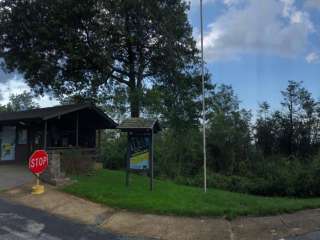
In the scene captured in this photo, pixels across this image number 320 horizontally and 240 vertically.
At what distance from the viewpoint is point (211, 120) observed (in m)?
34.7

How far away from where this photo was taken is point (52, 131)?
870 inches

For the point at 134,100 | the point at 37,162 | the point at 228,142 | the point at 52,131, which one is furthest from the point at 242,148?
the point at 37,162

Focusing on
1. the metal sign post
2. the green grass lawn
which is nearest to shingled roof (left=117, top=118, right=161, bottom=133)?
the metal sign post

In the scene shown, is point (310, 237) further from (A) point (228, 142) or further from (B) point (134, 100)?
(A) point (228, 142)

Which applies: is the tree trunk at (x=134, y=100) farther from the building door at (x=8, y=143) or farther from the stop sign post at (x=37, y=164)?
the stop sign post at (x=37, y=164)

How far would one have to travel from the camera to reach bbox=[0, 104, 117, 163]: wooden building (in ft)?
72.0

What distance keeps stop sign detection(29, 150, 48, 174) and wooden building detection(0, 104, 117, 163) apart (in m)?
7.21

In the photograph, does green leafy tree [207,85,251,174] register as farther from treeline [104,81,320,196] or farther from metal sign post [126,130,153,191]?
metal sign post [126,130,153,191]

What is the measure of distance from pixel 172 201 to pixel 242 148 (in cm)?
2251

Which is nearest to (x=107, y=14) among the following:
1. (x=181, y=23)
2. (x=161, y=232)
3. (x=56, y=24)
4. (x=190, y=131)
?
(x=56, y=24)

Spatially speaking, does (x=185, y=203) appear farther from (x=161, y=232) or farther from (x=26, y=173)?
(x=26, y=173)

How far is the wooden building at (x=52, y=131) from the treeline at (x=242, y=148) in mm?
2768

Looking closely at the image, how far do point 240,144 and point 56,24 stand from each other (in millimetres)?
17203

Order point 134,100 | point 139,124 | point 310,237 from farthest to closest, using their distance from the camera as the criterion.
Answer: point 134,100 < point 139,124 < point 310,237
